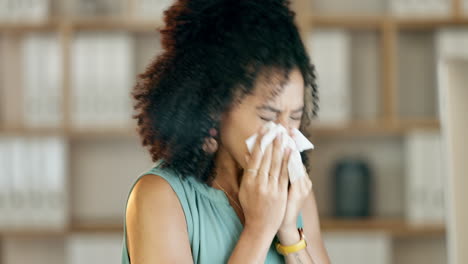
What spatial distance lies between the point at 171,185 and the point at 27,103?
Answer: 265cm

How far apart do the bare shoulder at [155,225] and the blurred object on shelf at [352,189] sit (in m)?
2.60

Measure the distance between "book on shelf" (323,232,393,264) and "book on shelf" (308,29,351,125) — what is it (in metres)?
0.55

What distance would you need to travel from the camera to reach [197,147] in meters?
1.41

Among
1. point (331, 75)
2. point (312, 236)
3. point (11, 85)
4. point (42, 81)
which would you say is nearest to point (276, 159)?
point (312, 236)

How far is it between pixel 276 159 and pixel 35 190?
2.68 metres

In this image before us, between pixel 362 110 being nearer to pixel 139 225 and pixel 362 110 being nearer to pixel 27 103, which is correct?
pixel 27 103

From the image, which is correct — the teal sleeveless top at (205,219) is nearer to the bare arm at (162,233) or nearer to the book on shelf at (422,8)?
the bare arm at (162,233)

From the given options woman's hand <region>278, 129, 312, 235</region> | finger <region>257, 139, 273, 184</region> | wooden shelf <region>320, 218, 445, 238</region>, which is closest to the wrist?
woman's hand <region>278, 129, 312, 235</region>

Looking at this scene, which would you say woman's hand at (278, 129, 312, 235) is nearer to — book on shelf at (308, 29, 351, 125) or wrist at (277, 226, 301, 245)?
wrist at (277, 226, 301, 245)

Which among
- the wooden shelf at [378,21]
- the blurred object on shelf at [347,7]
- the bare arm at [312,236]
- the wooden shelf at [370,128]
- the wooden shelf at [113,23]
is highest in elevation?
the blurred object on shelf at [347,7]

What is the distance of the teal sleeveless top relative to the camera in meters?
1.37

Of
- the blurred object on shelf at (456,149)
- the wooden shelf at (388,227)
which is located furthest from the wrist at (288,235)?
the wooden shelf at (388,227)

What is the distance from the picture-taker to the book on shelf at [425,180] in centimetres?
380

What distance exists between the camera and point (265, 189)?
135cm
